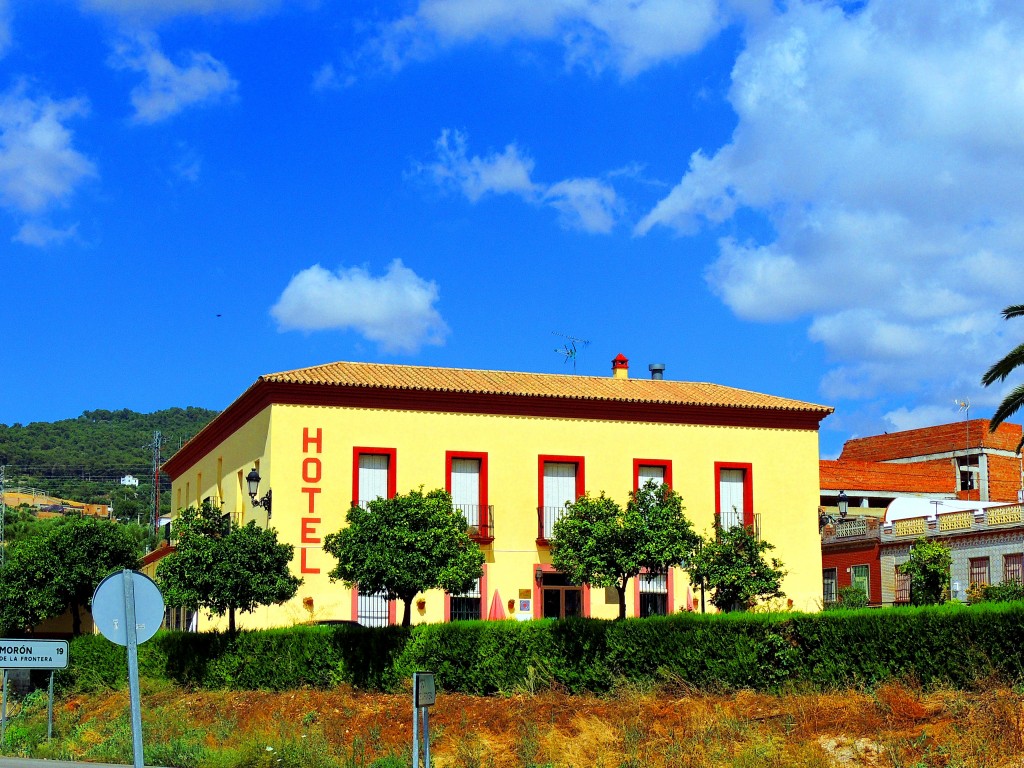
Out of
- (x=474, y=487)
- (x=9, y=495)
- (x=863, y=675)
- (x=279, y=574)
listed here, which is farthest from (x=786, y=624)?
(x=9, y=495)

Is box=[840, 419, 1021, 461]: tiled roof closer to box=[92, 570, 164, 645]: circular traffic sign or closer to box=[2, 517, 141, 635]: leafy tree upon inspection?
box=[2, 517, 141, 635]: leafy tree

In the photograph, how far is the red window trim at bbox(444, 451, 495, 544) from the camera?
36.9 m

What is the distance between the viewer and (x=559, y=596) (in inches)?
1478

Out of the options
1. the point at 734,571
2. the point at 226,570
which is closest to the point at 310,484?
the point at 226,570

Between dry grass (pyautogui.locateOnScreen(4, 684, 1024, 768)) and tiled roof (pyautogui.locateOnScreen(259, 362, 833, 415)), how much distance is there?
11696 millimetres

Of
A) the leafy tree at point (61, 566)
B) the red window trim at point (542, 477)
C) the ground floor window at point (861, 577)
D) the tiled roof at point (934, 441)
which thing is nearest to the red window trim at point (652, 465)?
the red window trim at point (542, 477)

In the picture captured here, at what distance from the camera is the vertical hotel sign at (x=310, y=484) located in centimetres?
3527

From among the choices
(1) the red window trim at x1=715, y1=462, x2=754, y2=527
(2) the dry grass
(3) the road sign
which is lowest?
(2) the dry grass

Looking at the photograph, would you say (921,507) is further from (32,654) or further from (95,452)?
(95,452)

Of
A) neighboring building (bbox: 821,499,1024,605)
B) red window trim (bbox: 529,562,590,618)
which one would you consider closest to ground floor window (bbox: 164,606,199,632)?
red window trim (bbox: 529,562,590,618)

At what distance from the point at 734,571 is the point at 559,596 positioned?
278 inches

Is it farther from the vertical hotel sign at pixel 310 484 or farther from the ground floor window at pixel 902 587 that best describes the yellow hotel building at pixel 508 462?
the ground floor window at pixel 902 587

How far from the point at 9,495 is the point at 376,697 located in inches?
4376

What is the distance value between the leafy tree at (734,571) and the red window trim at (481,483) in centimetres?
677
